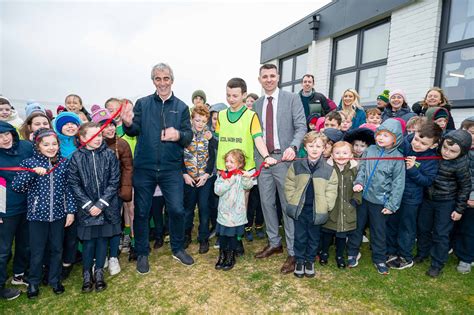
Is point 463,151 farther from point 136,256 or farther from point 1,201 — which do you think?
point 1,201

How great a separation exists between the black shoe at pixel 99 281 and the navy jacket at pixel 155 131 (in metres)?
1.31

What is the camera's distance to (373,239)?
3.75 meters

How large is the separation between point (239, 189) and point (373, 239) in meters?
1.87

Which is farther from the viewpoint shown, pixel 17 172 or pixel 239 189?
pixel 239 189

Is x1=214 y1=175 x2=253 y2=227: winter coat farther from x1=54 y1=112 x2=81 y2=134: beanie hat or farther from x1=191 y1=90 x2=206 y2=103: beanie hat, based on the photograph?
x1=191 y1=90 x2=206 y2=103: beanie hat

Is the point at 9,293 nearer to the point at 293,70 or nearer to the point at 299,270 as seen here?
the point at 299,270

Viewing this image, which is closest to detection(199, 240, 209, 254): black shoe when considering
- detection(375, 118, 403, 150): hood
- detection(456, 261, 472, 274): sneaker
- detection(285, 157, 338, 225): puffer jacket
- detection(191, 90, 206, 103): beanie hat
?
detection(285, 157, 338, 225): puffer jacket

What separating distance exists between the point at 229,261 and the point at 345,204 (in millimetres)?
1682

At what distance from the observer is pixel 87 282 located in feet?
10.8

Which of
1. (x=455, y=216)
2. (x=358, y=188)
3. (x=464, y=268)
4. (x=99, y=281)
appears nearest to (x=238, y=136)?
(x=358, y=188)

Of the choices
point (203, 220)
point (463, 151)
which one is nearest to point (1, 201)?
point (203, 220)

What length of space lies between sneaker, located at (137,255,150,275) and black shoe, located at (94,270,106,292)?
1.47 ft

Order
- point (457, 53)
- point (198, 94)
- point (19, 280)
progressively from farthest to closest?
point (198, 94) < point (457, 53) < point (19, 280)

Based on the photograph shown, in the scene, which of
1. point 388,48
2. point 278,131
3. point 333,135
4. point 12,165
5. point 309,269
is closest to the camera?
point 12,165
